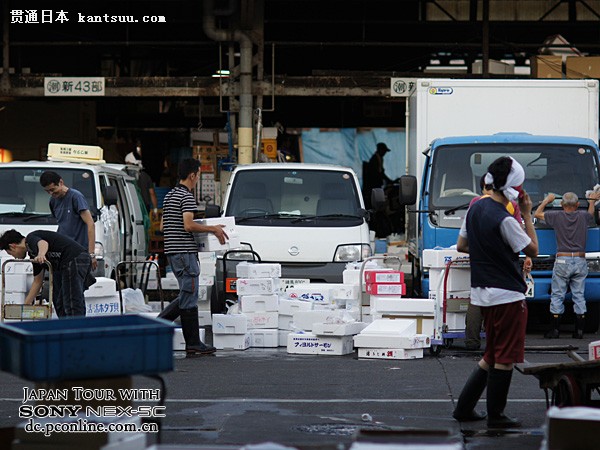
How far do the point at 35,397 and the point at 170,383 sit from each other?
171 inches

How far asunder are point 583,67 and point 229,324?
36.6ft

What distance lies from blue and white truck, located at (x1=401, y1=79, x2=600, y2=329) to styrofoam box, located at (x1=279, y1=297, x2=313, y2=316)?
162 centimetres

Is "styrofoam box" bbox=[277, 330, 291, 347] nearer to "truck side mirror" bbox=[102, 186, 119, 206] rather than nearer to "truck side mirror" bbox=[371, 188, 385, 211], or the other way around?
"truck side mirror" bbox=[371, 188, 385, 211]

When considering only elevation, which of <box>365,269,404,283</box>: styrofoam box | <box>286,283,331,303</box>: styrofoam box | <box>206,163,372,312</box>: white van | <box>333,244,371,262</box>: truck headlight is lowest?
<box>286,283,331,303</box>: styrofoam box

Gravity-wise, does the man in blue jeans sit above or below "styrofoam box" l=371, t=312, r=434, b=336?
above

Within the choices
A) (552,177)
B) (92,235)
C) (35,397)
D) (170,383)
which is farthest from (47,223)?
(35,397)

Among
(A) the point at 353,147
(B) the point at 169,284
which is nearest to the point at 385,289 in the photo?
(B) the point at 169,284

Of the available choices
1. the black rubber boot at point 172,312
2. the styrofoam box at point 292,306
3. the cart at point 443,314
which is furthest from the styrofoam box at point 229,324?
the cart at point 443,314

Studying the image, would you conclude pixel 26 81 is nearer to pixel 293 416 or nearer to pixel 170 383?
pixel 170 383

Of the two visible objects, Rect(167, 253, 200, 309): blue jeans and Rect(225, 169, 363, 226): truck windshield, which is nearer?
Rect(167, 253, 200, 309): blue jeans

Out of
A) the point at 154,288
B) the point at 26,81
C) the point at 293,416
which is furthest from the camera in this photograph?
the point at 26,81

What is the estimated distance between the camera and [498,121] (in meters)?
16.1

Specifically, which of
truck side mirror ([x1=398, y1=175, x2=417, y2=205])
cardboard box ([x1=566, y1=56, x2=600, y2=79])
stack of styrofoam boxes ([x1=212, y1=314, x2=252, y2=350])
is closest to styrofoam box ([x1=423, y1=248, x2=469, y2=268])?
truck side mirror ([x1=398, y1=175, x2=417, y2=205])

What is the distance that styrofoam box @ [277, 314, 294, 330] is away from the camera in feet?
45.8
